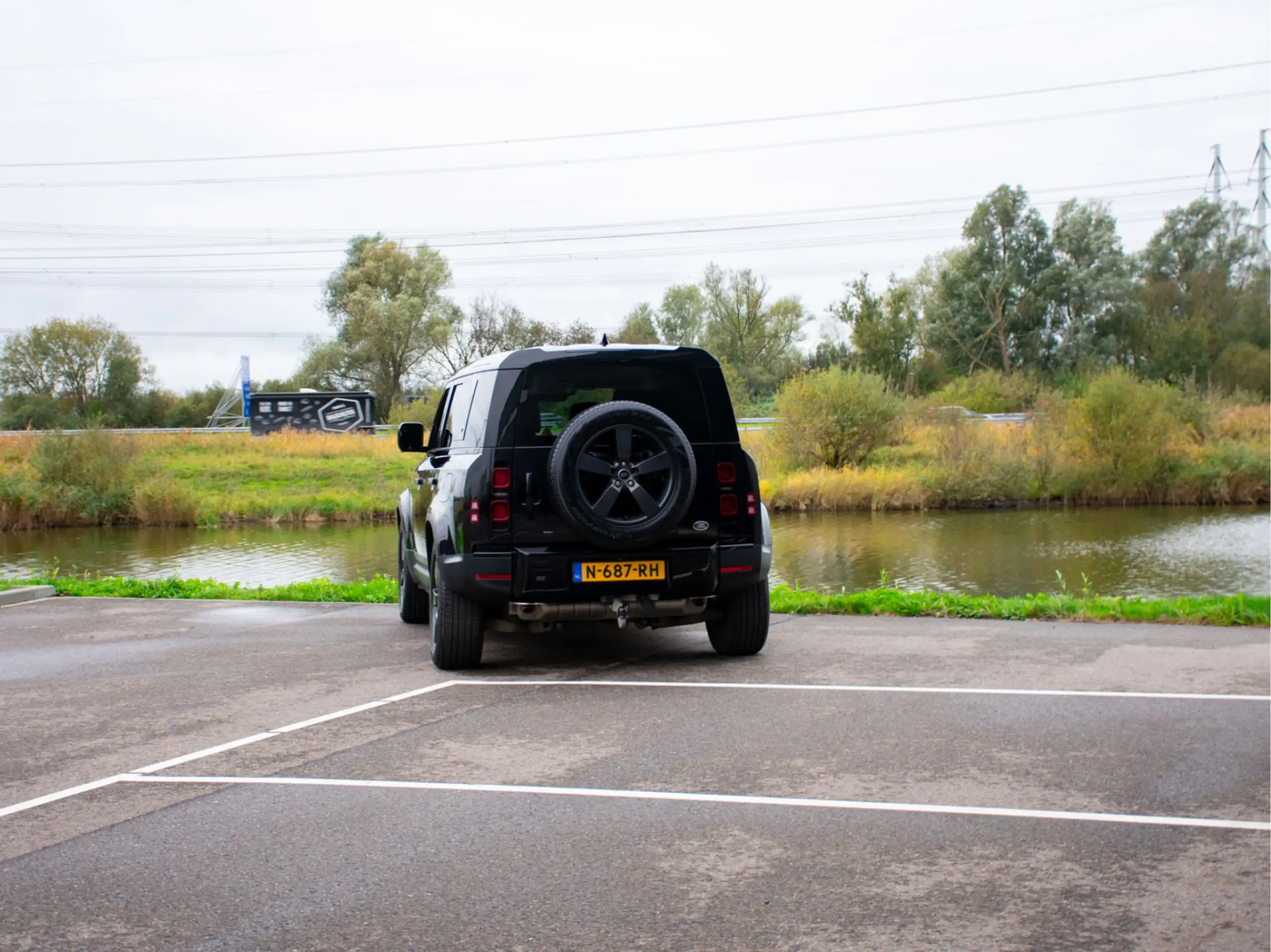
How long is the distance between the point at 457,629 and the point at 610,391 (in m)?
1.91

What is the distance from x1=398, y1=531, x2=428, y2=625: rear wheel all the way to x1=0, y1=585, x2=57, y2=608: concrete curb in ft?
16.2

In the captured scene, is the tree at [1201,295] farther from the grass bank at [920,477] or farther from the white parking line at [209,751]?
the white parking line at [209,751]

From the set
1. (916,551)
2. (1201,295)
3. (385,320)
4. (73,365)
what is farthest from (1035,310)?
(73,365)

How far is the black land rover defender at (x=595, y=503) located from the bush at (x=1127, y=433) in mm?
32219

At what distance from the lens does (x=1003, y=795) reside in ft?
17.2

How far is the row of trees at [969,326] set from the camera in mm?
63531

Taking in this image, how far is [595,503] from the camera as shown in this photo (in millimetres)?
8016

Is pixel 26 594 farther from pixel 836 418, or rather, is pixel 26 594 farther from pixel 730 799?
pixel 836 418

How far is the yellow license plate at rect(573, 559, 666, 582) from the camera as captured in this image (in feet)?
26.7

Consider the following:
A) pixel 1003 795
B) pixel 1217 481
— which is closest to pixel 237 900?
pixel 1003 795

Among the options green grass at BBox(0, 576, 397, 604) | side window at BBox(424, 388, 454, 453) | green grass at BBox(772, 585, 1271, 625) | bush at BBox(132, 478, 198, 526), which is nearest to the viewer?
side window at BBox(424, 388, 454, 453)

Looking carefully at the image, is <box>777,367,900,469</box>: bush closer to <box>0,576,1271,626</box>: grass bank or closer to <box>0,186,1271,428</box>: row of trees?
<box>0,186,1271,428</box>: row of trees

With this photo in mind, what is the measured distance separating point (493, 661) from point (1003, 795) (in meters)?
4.58

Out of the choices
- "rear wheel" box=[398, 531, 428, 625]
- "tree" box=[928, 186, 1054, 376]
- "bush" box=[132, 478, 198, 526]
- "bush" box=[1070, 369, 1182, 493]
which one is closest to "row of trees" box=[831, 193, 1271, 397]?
"tree" box=[928, 186, 1054, 376]
